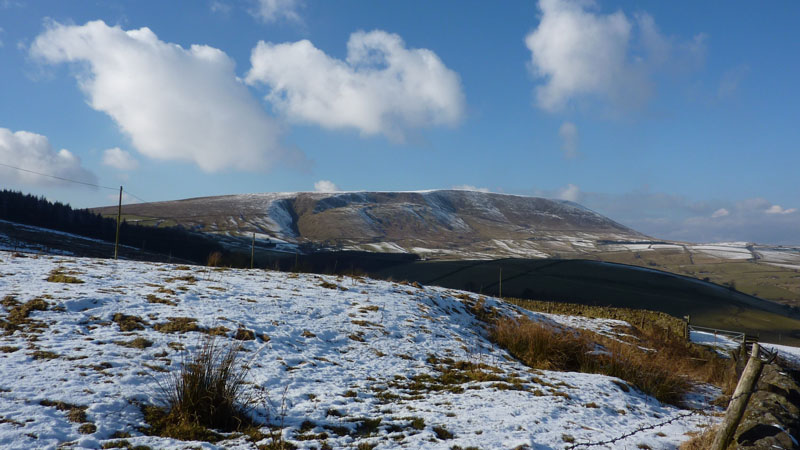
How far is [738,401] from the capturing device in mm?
4539

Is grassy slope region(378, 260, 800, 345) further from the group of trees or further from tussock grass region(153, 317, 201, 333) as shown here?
tussock grass region(153, 317, 201, 333)

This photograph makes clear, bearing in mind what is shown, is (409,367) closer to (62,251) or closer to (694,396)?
(694,396)

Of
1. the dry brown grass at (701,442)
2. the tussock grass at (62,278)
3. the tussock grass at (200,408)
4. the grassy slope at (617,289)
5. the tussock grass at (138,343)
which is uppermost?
the tussock grass at (62,278)

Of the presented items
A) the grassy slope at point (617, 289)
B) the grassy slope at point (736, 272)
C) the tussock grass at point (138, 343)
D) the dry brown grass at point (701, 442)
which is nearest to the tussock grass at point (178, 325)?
the tussock grass at point (138, 343)

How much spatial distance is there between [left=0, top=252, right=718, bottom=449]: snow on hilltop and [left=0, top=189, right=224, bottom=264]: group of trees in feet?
265

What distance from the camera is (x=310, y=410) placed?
580 cm

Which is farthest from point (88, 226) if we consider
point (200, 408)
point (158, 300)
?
point (200, 408)

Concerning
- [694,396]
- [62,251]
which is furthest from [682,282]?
[62,251]

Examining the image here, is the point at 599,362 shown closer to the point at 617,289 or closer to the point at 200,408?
the point at 200,408

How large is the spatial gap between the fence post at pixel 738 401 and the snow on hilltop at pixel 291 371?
1.03 meters

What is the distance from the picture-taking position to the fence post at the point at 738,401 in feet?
14.9

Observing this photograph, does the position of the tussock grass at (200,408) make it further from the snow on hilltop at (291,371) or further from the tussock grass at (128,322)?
the tussock grass at (128,322)

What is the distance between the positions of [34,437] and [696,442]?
8.35 m

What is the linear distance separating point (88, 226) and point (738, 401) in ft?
370
